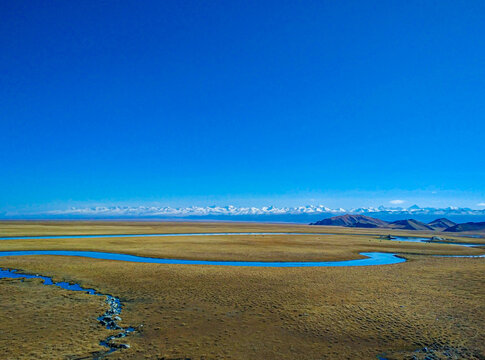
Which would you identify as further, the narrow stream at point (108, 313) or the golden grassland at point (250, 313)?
the golden grassland at point (250, 313)

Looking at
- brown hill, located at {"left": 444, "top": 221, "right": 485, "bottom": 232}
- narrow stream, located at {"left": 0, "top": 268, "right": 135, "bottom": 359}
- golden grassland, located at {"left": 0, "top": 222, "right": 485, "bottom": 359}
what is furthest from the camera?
brown hill, located at {"left": 444, "top": 221, "right": 485, "bottom": 232}

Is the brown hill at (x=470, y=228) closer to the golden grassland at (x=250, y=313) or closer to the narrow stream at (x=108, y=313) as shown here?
the golden grassland at (x=250, y=313)

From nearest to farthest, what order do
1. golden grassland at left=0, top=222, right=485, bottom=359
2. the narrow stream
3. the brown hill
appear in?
the narrow stream → golden grassland at left=0, top=222, right=485, bottom=359 → the brown hill

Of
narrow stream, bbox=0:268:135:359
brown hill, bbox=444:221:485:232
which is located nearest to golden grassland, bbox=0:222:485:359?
narrow stream, bbox=0:268:135:359

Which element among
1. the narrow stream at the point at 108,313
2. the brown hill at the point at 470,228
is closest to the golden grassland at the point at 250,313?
the narrow stream at the point at 108,313

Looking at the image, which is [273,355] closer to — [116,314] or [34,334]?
[116,314]

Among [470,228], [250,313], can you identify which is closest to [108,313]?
[250,313]

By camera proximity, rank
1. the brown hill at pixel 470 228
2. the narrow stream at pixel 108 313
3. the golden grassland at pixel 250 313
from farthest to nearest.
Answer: the brown hill at pixel 470 228 → the golden grassland at pixel 250 313 → the narrow stream at pixel 108 313

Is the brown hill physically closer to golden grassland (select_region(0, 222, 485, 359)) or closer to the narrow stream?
golden grassland (select_region(0, 222, 485, 359))
